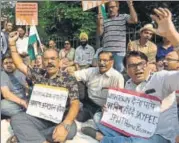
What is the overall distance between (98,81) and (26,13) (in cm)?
260

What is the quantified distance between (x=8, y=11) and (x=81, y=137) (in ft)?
26.9

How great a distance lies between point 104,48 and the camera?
5.75m

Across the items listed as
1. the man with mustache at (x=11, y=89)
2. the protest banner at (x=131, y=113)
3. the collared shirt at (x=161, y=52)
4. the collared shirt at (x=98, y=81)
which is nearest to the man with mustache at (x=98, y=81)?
the collared shirt at (x=98, y=81)

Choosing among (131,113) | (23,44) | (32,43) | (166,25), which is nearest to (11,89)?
(131,113)

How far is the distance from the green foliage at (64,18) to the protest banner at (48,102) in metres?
9.73

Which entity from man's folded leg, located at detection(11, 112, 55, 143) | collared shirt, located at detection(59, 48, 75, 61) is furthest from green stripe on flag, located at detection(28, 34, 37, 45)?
man's folded leg, located at detection(11, 112, 55, 143)

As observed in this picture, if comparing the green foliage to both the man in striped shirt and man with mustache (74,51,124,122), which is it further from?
man with mustache (74,51,124,122)

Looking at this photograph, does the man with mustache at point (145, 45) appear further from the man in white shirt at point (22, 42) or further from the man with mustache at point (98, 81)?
the man in white shirt at point (22, 42)

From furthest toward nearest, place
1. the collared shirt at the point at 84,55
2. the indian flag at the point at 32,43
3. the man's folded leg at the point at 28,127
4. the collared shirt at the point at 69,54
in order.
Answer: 1. the collared shirt at the point at 69,54
2. the indian flag at the point at 32,43
3. the collared shirt at the point at 84,55
4. the man's folded leg at the point at 28,127

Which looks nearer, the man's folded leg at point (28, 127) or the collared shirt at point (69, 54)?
the man's folded leg at point (28, 127)

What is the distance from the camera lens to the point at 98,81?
462 cm

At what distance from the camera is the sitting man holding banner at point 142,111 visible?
3654 mm

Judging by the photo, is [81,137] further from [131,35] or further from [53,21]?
[53,21]

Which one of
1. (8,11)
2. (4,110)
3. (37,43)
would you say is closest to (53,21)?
(8,11)
